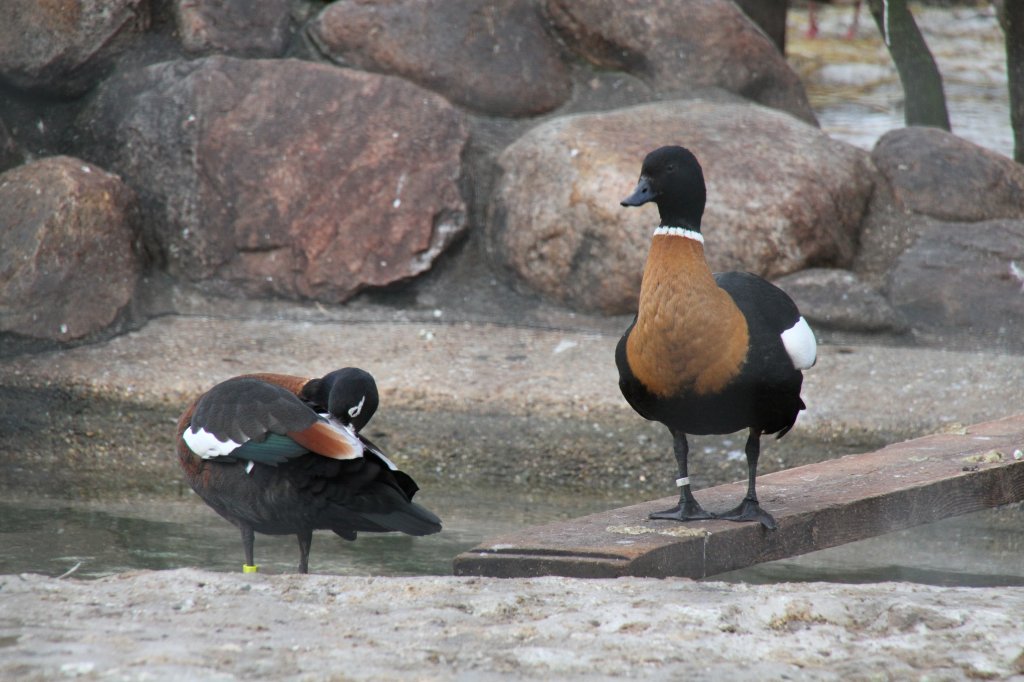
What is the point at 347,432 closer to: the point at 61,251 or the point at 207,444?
the point at 207,444

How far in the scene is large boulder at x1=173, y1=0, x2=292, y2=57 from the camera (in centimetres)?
638

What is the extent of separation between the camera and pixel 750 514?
12.0 feet

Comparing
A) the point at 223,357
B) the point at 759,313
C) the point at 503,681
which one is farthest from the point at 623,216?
the point at 503,681

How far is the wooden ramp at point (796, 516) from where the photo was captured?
10.9 feet

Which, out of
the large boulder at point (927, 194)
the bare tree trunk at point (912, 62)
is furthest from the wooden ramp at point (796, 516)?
the bare tree trunk at point (912, 62)

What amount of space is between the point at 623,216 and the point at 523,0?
161 cm

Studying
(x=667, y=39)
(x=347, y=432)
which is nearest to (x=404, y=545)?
(x=347, y=432)

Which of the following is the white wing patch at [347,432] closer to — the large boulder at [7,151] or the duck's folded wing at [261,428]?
the duck's folded wing at [261,428]

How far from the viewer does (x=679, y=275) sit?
3467mm

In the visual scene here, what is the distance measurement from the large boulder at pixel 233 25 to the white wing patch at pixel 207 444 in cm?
321

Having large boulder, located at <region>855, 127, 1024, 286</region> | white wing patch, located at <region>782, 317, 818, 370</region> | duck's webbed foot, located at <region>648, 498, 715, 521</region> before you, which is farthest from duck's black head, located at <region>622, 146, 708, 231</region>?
large boulder, located at <region>855, 127, 1024, 286</region>

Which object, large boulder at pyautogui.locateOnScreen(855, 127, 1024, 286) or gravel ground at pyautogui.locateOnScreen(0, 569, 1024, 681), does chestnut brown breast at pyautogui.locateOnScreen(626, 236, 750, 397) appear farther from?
large boulder at pyautogui.locateOnScreen(855, 127, 1024, 286)

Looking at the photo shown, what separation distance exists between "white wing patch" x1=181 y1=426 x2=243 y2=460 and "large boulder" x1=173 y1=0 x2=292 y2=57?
3209 millimetres

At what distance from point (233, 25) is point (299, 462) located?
3.52 meters
